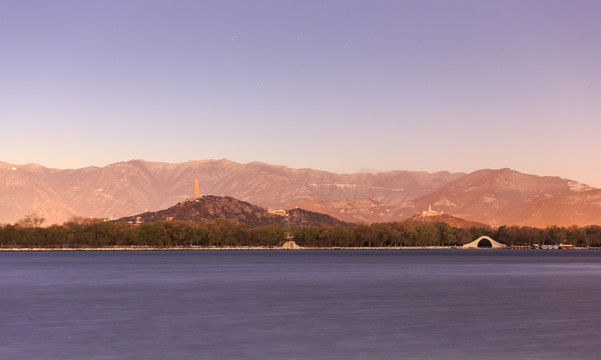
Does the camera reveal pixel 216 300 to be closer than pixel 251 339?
No

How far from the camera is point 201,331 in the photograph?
49.8m

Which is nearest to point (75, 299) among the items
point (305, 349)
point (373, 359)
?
point (305, 349)

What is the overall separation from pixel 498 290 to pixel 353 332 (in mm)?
43429

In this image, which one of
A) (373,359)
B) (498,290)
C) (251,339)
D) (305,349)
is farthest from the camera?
(498,290)

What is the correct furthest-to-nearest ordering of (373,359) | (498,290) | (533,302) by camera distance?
(498,290) → (533,302) → (373,359)

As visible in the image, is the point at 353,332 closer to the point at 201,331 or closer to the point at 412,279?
the point at 201,331

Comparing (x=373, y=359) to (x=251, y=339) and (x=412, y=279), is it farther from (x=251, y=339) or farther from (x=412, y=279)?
(x=412, y=279)

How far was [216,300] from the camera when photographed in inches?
2899

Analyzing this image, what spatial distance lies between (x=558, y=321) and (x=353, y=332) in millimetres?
16175

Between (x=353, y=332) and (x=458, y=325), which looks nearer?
(x=353, y=332)

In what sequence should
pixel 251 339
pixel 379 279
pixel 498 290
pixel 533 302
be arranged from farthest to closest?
pixel 379 279 < pixel 498 290 < pixel 533 302 < pixel 251 339

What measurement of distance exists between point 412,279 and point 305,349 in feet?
231

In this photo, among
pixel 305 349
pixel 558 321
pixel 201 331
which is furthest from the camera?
pixel 558 321

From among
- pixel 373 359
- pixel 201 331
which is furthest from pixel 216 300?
pixel 373 359
